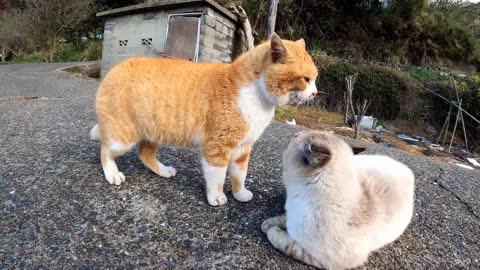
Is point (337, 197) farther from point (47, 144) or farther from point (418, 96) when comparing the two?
point (418, 96)

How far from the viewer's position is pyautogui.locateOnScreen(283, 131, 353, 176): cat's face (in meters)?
1.77

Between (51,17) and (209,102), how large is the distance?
2106 centimetres

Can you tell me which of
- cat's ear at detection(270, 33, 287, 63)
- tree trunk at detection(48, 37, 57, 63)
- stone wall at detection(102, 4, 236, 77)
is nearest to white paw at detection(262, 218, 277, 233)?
cat's ear at detection(270, 33, 287, 63)

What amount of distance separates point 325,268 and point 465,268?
111cm

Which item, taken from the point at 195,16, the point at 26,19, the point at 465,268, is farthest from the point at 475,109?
the point at 26,19

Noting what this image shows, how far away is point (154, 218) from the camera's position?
2.42m

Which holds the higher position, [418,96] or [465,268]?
[418,96]

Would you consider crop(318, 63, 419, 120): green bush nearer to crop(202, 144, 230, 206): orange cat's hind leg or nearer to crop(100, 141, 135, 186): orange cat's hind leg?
crop(202, 144, 230, 206): orange cat's hind leg

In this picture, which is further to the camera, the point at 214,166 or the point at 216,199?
the point at 216,199

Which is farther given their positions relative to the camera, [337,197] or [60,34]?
[60,34]

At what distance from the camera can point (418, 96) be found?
13289 millimetres

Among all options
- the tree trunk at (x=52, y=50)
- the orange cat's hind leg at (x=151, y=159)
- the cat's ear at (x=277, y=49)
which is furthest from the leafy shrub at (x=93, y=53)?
the cat's ear at (x=277, y=49)

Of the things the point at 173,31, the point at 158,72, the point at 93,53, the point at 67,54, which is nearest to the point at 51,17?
the point at 67,54

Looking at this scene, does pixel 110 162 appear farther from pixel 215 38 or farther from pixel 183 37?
pixel 215 38
